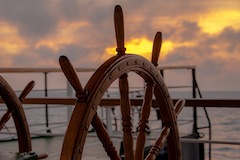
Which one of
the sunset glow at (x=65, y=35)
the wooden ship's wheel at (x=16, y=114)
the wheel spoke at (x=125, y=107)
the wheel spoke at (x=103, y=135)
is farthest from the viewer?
the sunset glow at (x=65, y=35)

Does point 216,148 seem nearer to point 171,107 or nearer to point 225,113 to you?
point 225,113

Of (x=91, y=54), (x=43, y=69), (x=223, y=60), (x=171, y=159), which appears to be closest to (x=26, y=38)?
(x=91, y=54)

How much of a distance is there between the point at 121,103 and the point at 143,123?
142mm

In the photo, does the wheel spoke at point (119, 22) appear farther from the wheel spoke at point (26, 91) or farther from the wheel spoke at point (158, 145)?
the wheel spoke at point (26, 91)

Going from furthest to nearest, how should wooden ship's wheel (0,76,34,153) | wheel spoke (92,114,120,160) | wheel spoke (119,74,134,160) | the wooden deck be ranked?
the wooden deck → wooden ship's wheel (0,76,34,153) → wheel spoke (119,74,134,160) → wheel spoke (92,114,120,160)

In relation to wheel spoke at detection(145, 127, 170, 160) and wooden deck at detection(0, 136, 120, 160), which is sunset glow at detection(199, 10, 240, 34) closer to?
wooden deck at detection(0, 136, 120, 160)

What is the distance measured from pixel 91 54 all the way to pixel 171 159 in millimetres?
3971

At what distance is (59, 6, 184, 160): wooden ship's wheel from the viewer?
3.28 feet

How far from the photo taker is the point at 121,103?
1.21m

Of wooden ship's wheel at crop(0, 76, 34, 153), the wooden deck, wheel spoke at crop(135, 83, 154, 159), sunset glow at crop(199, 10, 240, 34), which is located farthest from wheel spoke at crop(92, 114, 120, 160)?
sunset glow at crop(199, 10, 240, 34)

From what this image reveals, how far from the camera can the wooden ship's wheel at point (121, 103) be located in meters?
1.00

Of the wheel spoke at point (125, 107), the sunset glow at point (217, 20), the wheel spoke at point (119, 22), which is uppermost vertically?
the sunset glow at point (217, 20)

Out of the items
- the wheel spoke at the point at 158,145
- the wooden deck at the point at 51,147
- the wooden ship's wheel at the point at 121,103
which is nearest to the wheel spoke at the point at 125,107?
the wooden ship's wheel at the point at 121,103

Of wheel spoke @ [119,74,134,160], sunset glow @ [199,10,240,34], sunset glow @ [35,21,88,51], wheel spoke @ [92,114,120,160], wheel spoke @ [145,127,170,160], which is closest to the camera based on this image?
wheel spoke @ [92,114,120,160]
